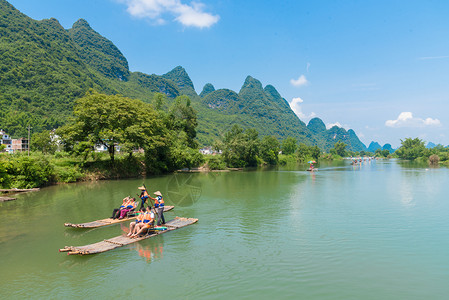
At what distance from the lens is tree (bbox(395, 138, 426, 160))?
409ft

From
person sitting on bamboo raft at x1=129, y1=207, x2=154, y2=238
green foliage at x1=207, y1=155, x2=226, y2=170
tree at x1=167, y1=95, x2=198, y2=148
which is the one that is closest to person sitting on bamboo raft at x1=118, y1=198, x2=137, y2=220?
person sitting on bamboo raft at x1=129, y1=207, x2=154, y2=238

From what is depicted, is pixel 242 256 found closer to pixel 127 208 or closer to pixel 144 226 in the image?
pixel 144 226

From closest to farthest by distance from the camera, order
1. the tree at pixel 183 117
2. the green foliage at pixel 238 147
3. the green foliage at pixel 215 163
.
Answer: the tree at pixel 183 117
the green foliage at pixel 215 163
the green foliage at pixel 238 147

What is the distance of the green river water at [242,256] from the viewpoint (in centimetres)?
873

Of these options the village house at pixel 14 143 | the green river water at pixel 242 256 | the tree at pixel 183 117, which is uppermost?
the tree at pixel 183 117

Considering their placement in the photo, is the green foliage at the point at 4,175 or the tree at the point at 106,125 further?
the tree at the point at 106,125

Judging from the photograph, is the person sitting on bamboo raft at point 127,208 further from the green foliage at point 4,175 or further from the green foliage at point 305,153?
the green foliage at point 305,153

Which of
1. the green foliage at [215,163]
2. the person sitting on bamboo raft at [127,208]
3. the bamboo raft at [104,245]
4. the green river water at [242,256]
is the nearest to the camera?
the green river water at [242,256]

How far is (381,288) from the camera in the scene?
29.1 ft

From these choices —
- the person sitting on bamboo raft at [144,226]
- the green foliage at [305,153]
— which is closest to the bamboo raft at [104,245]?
the person sitting on bamboo raft at [144,226]

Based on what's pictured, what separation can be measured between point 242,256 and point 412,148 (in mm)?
148242

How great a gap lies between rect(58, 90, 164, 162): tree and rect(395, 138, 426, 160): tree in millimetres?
123801

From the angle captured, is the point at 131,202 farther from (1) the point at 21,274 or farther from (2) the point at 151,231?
(1) the point at 21,274

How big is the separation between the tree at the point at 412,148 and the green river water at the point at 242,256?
126m
